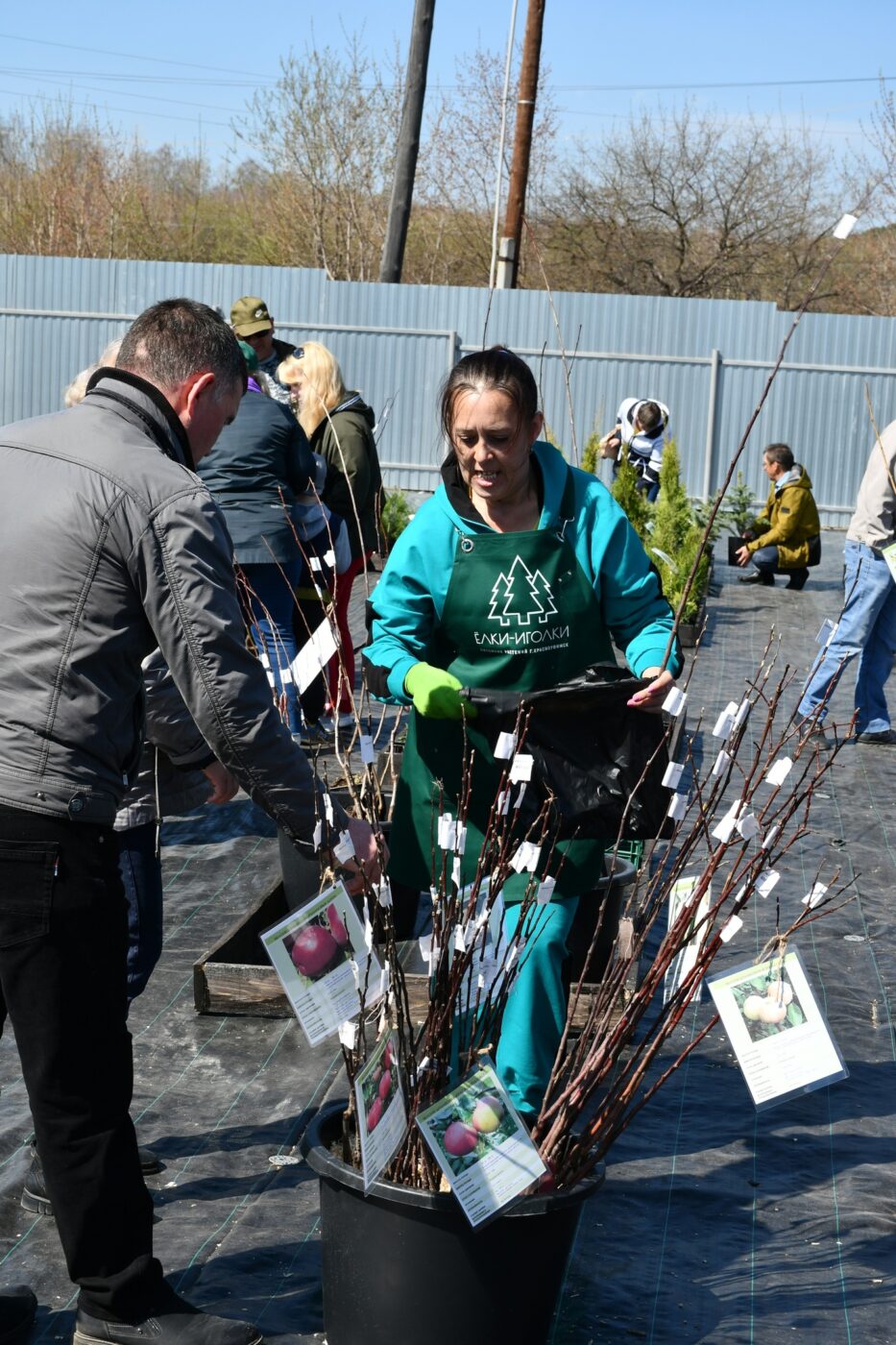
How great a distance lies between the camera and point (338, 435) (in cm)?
612

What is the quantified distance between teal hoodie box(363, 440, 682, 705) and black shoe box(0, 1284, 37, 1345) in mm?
1223

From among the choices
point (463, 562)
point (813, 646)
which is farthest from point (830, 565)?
point (463, 562)

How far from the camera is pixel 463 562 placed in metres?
2.87

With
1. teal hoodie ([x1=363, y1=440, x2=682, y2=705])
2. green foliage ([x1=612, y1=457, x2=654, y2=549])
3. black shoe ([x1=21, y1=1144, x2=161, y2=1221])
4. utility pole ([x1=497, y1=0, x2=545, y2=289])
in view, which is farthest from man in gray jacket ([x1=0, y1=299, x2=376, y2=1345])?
utility pole ([x1=497, y1=0, x2=545, y2=289])

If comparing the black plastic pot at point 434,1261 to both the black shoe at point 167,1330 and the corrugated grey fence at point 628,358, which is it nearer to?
the black shoe at point 167,1330

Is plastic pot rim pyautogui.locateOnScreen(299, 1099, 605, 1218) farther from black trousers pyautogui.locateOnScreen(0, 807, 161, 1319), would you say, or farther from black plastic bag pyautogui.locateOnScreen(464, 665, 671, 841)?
black plastic bag pyautogui.locateOnScreen(464, 665, 671, 841)

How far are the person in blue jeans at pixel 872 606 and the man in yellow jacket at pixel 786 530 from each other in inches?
183

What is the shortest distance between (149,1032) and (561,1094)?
1728 millimetres

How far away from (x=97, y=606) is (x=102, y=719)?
17 cm

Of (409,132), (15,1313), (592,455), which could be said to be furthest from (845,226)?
(409,132)

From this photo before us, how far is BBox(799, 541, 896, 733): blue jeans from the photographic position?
688 centimetres

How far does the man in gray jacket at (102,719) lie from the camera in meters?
2.15

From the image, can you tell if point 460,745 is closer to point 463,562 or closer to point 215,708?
point 463,562

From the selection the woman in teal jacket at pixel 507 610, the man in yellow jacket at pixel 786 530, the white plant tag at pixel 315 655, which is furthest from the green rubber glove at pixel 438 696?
the man in yellow jacket at pixel 786 530
